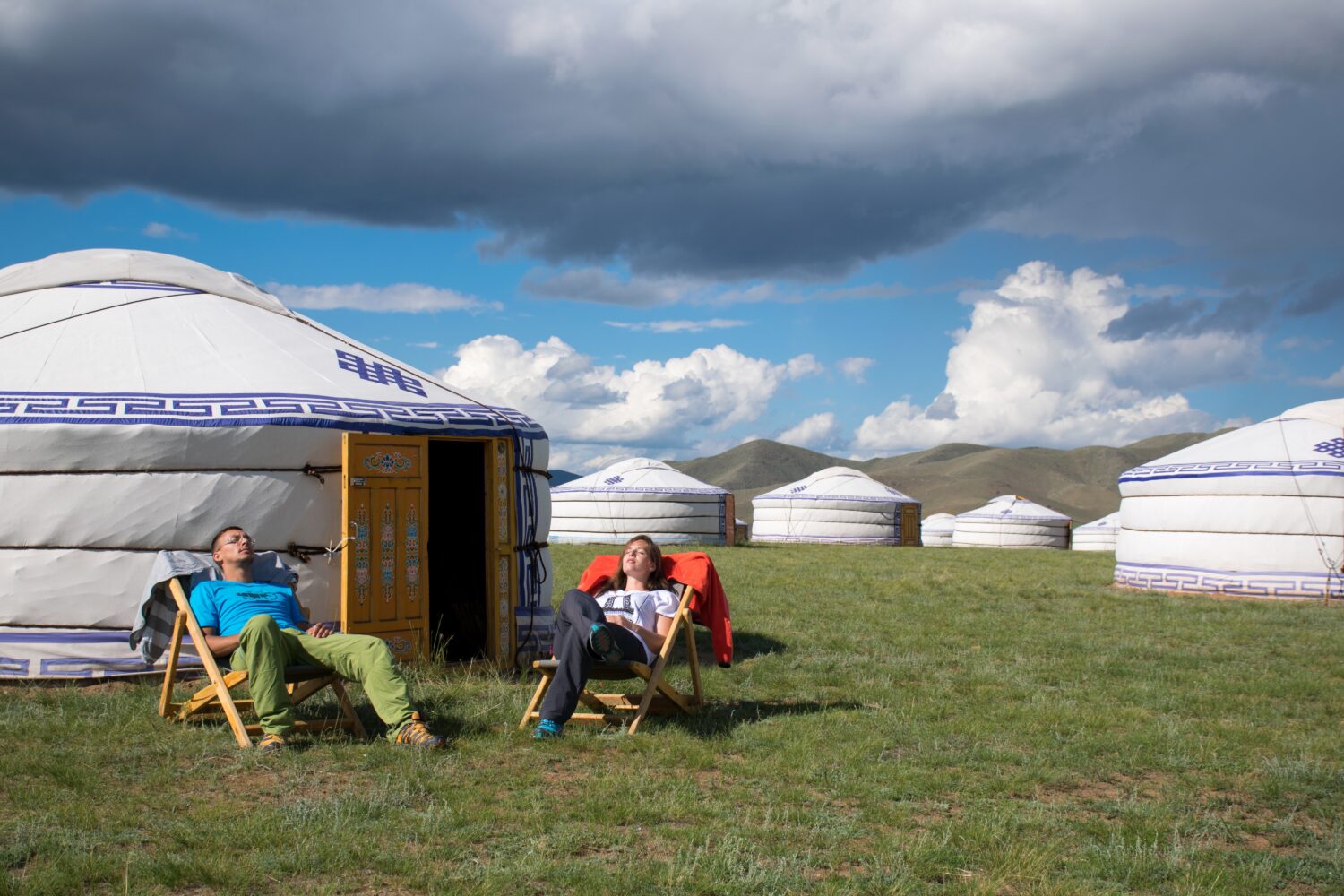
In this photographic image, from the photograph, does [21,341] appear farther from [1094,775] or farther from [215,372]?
[1094,775]

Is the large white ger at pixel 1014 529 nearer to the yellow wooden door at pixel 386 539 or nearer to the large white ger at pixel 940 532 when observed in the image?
the large white ger at pixel 940 532

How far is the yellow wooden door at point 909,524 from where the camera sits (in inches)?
914

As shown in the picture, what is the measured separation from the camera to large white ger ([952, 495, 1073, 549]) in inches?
973

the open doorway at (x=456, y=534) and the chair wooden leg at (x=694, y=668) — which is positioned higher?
the open doorway at (x=456, y=534)

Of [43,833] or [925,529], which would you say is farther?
[925,529]

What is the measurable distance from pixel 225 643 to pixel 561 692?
120cm

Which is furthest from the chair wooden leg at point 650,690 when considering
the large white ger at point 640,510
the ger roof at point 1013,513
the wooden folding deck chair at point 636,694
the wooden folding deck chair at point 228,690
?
the ger roof at point 1013,513

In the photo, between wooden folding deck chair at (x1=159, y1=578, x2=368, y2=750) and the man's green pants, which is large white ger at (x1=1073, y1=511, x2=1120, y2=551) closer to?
wooden folding deck chair at (x1=159, y1=578, x2=368, y2=750)

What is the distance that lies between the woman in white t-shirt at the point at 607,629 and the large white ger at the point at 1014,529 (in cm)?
2060

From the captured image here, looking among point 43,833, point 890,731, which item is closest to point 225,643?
point 43,833

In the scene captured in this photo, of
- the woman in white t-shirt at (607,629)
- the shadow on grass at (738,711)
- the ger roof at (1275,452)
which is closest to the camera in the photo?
the woman in white t-shirt at (607,629)

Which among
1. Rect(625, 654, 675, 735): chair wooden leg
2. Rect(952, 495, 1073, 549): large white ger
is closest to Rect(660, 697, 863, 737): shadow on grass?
Rect(625, 654, 675, 735): chair wooden leg

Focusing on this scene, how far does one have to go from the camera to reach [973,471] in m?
84.1

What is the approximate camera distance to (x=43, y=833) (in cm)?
279
